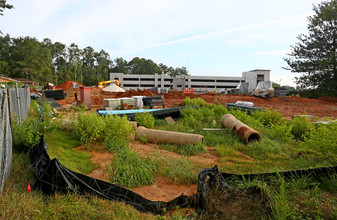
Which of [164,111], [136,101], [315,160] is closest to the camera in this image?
[315,160]

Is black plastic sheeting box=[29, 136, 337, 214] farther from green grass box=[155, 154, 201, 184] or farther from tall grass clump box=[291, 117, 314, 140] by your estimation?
tall grass clump box=[291, 117, 314, 140]

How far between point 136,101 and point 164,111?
510 cm

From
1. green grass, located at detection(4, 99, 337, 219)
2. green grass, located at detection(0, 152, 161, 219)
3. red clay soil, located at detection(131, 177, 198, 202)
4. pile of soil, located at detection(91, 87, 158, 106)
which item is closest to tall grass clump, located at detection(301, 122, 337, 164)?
green grass, located at detection(4, 99, 337, 219)

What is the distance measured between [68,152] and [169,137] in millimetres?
2573

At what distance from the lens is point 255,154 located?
528 cm

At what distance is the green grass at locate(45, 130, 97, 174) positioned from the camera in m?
4.04

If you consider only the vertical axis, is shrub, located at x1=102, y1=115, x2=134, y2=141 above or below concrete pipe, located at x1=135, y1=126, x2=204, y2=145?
above

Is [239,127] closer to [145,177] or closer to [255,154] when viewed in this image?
[255,154]

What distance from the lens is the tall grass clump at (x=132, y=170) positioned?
3705 mm

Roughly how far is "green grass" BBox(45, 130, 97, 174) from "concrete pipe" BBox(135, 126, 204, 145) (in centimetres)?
182

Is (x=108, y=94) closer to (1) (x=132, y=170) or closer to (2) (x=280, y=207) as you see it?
(1) (x=132, y=170)

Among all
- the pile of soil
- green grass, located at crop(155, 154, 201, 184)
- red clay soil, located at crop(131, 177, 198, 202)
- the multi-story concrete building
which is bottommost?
red clay soil, located at crop(131, 177, 198, 202)

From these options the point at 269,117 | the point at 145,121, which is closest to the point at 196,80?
the point at 269,117

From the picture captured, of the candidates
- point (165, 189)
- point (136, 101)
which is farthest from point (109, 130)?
point (136, 101)
